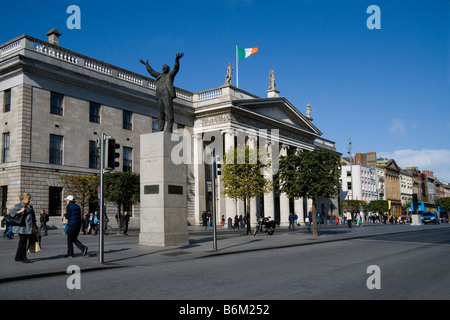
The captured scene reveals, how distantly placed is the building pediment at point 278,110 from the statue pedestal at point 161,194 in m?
29.4

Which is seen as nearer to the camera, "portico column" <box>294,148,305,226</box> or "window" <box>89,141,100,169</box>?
"window" <box>89,141,100,169</box>

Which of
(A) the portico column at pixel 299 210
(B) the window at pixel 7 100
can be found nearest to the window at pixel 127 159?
(B) the window at pixel 7 100

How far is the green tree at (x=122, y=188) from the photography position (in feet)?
95.4

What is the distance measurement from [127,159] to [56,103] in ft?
29.2

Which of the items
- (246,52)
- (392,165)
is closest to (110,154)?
(246,52)

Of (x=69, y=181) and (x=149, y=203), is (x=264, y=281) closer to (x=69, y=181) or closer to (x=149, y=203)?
(x=149, y=203)

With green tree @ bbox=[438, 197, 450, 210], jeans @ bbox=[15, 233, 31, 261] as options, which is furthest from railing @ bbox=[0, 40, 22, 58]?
green tree @ bbox=[438, 197, 450, 210]

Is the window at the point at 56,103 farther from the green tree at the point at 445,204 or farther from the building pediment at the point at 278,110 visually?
the green tree at the point at 445,204

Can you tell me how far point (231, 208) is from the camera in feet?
151

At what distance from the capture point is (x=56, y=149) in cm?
3422

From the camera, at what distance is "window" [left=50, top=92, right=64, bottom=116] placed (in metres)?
34.0

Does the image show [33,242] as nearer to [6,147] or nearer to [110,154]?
[110,154]

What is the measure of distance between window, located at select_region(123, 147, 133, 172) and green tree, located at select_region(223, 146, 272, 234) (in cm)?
1331

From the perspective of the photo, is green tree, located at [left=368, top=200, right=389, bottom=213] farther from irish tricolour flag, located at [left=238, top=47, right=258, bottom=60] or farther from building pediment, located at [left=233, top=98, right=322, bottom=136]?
irish tricolour flag, located at [left=238, top=47, right=258, bottom=60]
